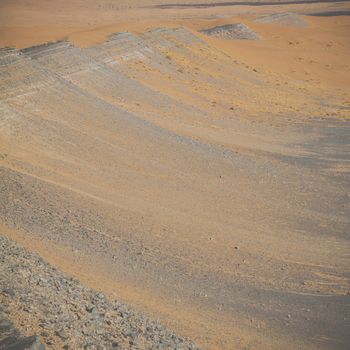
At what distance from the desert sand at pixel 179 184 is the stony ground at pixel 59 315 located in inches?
30.3

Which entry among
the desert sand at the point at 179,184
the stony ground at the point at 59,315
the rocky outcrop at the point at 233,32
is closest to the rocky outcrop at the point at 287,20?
the rocky outcrop at the point at 233,32

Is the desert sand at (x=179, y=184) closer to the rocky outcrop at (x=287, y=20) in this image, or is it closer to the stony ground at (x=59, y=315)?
the stony ground at (x=59, y=315)

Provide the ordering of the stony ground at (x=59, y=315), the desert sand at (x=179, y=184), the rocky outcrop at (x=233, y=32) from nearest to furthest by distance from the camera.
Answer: the stony ground at (x=59, y=315)
the desert sand at (x=179, y=184)
the rocky outcrop at (x=233, y=32)

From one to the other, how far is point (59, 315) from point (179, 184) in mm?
8234

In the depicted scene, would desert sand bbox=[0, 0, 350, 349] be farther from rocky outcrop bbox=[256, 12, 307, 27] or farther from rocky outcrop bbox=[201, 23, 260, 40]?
rocky outcrop bbox=[256, 12, 307, 27]

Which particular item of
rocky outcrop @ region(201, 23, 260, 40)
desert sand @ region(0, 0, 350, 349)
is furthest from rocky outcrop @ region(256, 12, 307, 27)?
desert sand @ region(0, 0, 350, 349)

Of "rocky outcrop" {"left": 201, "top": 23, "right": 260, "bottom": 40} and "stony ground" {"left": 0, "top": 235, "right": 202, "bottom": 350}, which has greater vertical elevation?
"stony ground" {"left": 0, "top": 235, "right": 202, "bottom": 350}

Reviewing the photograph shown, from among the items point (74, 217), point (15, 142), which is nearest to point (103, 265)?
point (74, 217)

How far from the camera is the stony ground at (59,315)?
669 centimetres

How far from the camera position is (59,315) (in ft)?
24.2

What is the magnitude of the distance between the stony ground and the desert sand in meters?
0.77

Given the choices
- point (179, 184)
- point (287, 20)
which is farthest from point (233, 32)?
point (179, 184)

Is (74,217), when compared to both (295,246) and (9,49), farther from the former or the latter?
(9,49)

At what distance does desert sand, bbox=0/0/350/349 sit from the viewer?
33.5ft
